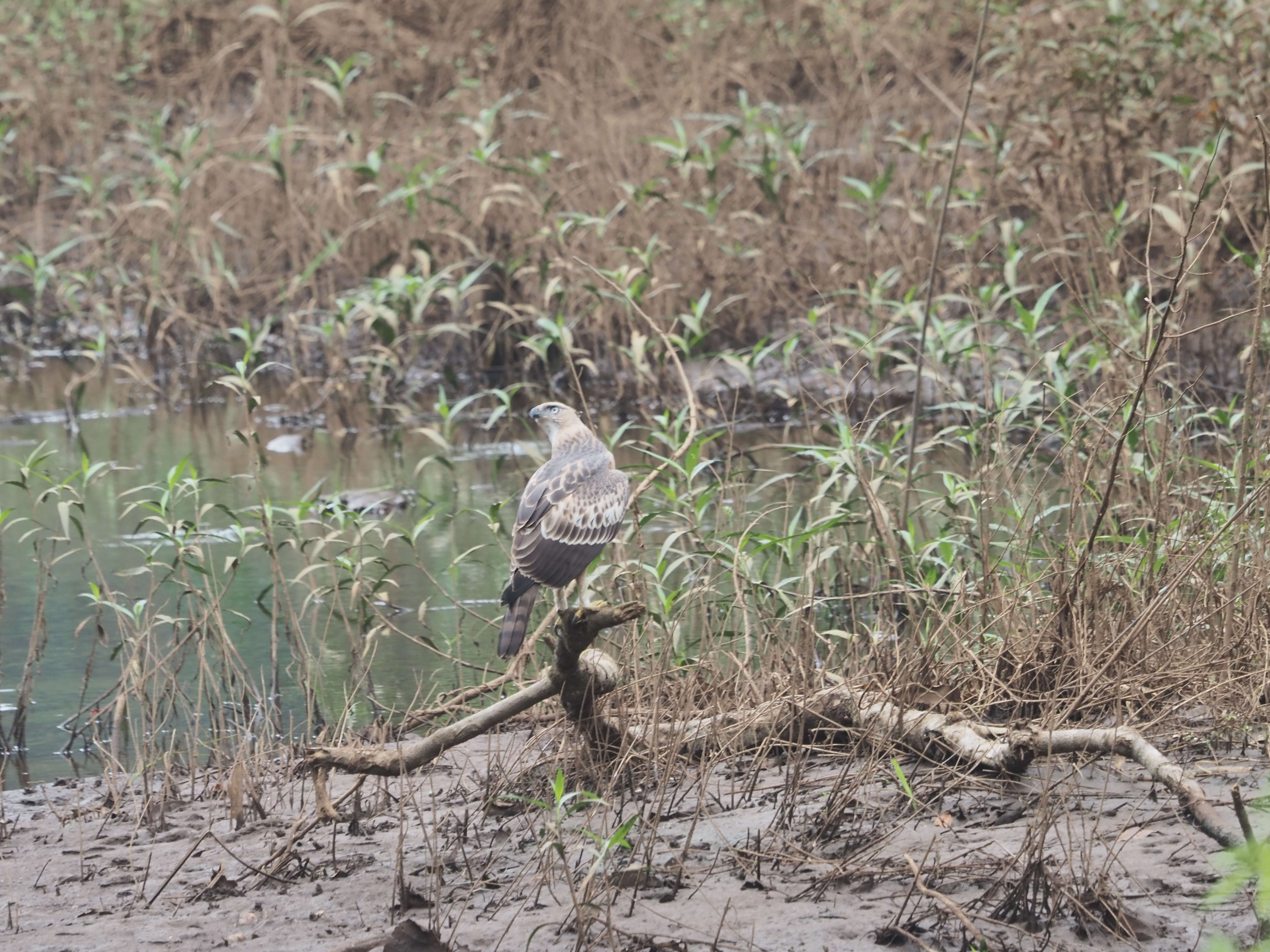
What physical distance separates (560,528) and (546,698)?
0.53 m

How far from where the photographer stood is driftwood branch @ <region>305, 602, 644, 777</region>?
3.62 meters

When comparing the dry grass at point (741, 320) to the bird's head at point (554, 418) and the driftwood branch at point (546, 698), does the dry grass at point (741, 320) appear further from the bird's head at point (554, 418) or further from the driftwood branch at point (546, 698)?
the bird's head at point (554, 418)

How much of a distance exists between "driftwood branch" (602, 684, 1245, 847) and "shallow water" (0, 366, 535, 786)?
1039mm

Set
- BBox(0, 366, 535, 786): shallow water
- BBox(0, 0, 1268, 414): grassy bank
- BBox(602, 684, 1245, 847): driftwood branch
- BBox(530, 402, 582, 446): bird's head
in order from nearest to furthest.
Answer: BBox(602, 684, 1245, 847): driftwood branch → BBox(530, 402, 582, 446): bird's head → BBox(0, 366, 535, 786): shallow water → BBox(0, 0, 1268, 414): grassy bank

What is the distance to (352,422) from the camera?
1052cm

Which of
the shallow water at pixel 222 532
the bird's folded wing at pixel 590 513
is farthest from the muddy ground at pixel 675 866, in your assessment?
the shallow water at pixel 222 532

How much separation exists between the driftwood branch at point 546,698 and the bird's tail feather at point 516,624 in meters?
0.14

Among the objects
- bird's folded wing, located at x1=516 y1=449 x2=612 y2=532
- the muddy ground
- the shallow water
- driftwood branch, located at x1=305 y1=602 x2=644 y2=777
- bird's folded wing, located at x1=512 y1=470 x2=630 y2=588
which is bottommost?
the shallow water

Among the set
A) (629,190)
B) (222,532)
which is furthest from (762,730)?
(629,190)

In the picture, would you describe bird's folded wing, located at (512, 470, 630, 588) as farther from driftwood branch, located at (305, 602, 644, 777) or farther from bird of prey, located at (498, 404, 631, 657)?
driftwood branch, located at (305, 602, 644, 777)

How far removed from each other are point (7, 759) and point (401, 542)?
294cm

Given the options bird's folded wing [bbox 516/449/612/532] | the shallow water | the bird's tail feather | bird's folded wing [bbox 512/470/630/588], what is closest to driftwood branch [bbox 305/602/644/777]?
the bird's tail feather

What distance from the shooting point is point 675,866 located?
3.49m

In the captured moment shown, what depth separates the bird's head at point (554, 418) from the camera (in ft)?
16.9
